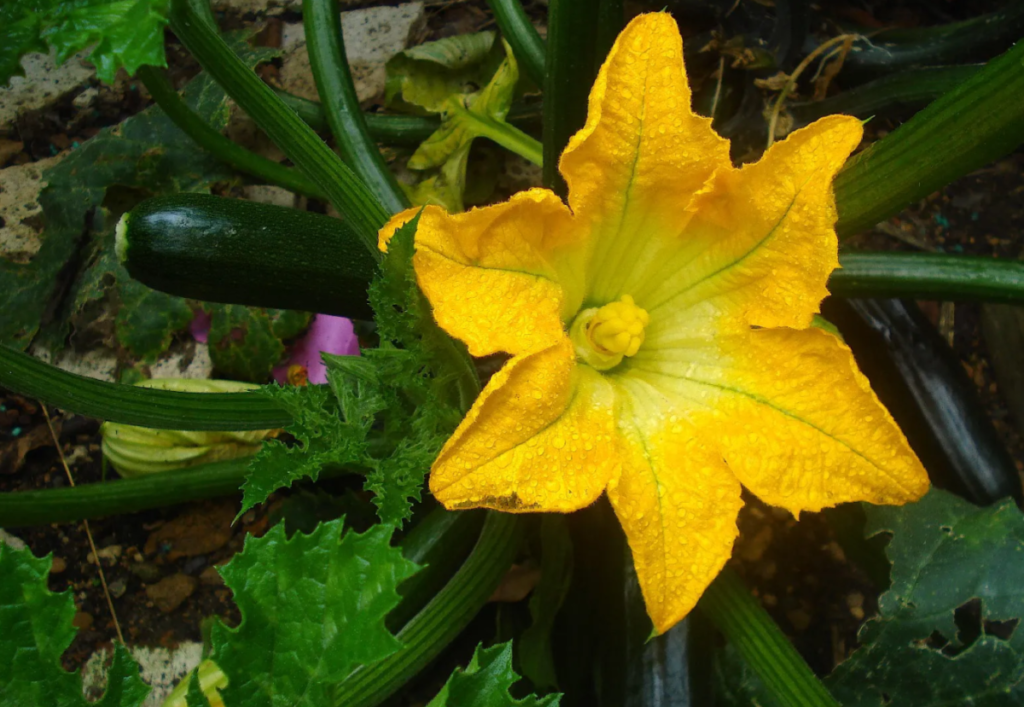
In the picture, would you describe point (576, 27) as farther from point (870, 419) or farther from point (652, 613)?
point (652, 613)

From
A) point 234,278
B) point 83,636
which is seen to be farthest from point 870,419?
point 83,636

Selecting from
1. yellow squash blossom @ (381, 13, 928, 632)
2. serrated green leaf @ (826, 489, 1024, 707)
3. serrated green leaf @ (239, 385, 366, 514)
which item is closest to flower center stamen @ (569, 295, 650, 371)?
yellow squash blossom @ (381, 13, 928, 632)

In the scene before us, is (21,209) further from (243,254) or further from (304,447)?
(304,447)

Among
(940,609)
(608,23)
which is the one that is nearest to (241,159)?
(608,23)

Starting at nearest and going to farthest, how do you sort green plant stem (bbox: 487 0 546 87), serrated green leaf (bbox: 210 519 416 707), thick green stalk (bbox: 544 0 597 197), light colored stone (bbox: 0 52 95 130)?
serrated green leaf (bbox: 210 519 416 707) < thick green stalk (bbox: 544 0 597 197) < green plant stem (bbox: 487 0 546 87) < light colored stone (bbox: 0 52 95 130)

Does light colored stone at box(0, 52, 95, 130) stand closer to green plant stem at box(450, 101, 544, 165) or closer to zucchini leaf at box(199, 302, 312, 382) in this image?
zucchini leaf at box(199, 302, 312, 382)

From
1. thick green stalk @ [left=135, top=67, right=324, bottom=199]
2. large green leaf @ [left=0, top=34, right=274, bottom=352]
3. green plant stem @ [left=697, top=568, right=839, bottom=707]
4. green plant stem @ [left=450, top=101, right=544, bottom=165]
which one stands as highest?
green plant stem @ [left=450, top=101, right=544, bottom=165]

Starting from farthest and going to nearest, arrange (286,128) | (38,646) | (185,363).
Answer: (185,363) < (286,128) < (38,646)
